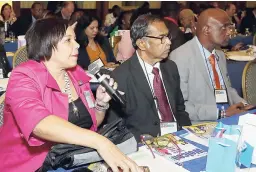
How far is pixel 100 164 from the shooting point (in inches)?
69.3

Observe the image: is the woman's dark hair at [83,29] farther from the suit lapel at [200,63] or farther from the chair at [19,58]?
the suit lapel at [200,63]

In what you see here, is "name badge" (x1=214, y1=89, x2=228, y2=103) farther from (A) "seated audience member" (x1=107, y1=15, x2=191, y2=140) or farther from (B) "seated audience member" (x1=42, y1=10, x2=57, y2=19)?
(B) "seated audience member" (x1=42, y1=10, x2=57, y2=19)

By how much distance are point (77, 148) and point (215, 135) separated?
0.60 m

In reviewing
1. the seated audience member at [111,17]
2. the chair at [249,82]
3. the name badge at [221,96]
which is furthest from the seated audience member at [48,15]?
the seated audience member at [111,17]

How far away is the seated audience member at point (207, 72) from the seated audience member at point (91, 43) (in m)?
1.72

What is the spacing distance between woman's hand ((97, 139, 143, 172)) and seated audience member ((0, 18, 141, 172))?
0.46 ft

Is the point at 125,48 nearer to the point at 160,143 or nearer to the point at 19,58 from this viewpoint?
the point at 19,58

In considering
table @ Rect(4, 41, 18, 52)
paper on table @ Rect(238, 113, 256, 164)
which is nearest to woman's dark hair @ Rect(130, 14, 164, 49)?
paper on table @ Rect(238, 113, 256, 164)

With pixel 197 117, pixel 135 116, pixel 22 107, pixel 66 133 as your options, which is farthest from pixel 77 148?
pixel 197 117

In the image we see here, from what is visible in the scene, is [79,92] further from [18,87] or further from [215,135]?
[215,135]

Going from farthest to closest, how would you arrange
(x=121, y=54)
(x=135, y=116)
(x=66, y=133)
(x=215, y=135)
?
(x=121, y=54) < (x=135, y=116) < (x=215, y=135) < (x=66, y=133)

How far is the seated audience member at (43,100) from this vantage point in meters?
1.67

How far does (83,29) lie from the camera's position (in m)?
5.14

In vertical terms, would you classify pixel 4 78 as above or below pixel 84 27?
below
